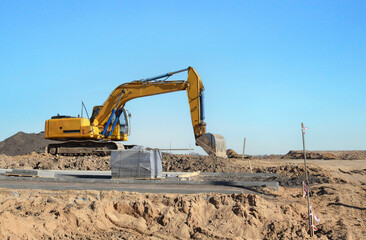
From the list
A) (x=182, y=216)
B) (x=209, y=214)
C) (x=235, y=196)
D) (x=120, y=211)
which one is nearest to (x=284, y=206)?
(x=235, y=196)

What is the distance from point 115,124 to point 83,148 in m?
2.44

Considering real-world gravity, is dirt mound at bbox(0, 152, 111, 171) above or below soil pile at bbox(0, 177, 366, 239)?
above

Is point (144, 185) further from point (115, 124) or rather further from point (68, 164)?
point (115, 124)

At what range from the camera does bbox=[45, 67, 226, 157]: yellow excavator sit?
18656 mm

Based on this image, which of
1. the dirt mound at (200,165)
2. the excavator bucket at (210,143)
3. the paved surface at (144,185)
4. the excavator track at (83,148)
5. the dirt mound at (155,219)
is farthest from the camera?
the excavator track at (83,148)

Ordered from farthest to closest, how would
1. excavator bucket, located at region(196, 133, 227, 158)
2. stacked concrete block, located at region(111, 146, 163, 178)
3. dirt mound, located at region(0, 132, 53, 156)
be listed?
dirt mound, located at region(0, 132, 53, 156), excavator bucket, located at region(196, 133, 227, 158), stacked concrete block, located at region(111, 146, 163, 178)

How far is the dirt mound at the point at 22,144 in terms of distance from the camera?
31.7 meters

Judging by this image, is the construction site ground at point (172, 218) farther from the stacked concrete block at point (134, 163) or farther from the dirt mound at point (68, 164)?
the dirt mound at point (68, 164)


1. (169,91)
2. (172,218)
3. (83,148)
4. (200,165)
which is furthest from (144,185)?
(83,148)

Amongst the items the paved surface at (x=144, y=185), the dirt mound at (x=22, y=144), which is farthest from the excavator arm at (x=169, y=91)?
the dirt mound at (x=22, y=144)

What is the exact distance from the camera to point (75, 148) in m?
21.0

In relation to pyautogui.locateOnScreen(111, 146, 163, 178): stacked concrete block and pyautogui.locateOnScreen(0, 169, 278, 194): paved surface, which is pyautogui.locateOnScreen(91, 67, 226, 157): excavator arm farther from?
pyautogui.locateOnScreen(0, 169, 278, 194): paved surface

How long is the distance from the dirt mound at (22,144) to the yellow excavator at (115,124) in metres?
11.4

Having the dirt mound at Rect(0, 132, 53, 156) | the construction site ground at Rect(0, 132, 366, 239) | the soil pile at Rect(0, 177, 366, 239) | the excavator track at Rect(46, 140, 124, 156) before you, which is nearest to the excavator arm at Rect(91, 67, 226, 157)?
the excavator track at Rect(46, 140, 124, 156)
